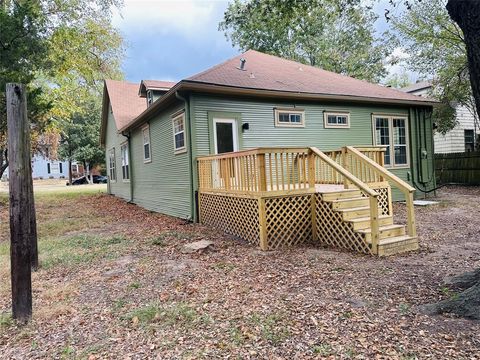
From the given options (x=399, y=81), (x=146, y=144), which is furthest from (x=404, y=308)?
(x=399, y=81)

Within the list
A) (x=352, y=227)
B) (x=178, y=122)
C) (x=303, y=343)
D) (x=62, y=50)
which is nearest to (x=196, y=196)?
(x=178, y=122)

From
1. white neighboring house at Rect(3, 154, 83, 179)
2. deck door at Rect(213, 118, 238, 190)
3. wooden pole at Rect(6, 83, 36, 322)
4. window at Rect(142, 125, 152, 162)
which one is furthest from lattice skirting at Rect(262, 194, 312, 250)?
white neighboring house at Rect(3, 154, 83, 179)

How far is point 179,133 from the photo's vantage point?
912 cm

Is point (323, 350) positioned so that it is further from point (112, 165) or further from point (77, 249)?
point (112, 165)

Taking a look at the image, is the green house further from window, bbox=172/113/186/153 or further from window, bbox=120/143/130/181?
window, bbox=120/143/130/181

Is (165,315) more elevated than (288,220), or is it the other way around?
(288,220)

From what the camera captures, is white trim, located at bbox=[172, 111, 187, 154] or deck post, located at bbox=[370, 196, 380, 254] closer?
deck post, located at bbox=[370, 196, 380, 254]

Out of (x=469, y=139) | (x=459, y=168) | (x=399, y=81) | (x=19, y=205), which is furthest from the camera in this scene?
(x=399, y=81)

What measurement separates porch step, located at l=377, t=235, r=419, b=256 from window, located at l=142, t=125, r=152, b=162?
28.3 ft

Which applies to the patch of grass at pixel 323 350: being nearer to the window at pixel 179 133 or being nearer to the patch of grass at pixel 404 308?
the patch of grass at pixel 404 308

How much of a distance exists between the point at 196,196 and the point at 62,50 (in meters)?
14.2

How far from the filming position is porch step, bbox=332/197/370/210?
5977 mm

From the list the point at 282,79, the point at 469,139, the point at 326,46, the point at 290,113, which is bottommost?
the point at 469,139

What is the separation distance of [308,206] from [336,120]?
531 cm
